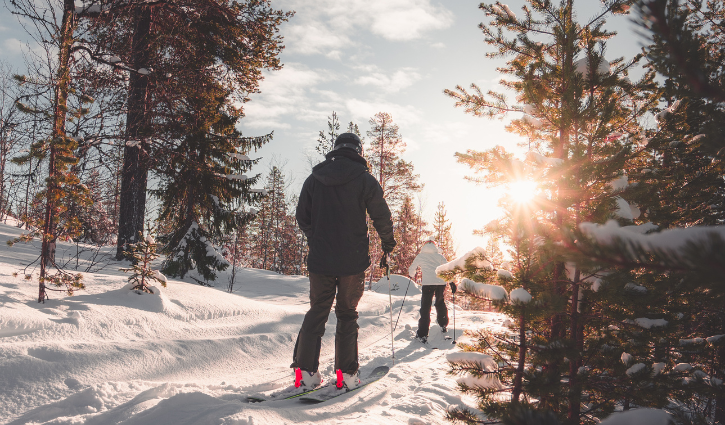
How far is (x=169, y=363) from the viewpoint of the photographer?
3520 millimetres

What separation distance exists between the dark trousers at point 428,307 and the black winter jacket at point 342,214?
3.34 m

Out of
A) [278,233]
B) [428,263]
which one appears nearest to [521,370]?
Answer: [428,263]

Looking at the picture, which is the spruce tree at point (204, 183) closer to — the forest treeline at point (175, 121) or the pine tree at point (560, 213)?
the forest treeline at point (175, 121)

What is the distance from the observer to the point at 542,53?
12.0 feet

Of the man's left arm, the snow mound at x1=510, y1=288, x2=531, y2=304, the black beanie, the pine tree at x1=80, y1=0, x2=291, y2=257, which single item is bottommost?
the snow mound at x1=510, y1=288, x2=531, y2=304

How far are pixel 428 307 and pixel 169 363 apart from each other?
438cm

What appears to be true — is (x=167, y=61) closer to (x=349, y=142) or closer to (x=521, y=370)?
(x=349, y=142)

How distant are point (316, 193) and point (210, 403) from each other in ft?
6.82

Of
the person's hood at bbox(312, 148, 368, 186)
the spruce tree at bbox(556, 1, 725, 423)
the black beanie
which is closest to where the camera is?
the spruce tree at bbox(556, 1, 725, 423)

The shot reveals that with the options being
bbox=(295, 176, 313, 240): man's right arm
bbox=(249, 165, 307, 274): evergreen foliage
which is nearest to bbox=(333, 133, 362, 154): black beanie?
bbox=(295, 176, 313, 240): man's right arm

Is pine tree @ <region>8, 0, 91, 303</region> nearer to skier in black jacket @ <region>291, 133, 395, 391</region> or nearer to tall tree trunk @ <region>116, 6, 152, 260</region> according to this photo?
skier in black jacket @ <region>291, 133, 395, 391</region>

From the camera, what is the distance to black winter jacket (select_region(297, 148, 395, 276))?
3381 millimetres

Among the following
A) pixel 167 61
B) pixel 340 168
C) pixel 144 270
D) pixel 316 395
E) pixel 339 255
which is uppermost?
pixel 167 61

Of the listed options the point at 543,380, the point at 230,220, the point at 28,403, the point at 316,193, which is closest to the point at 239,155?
the point at 230,220
